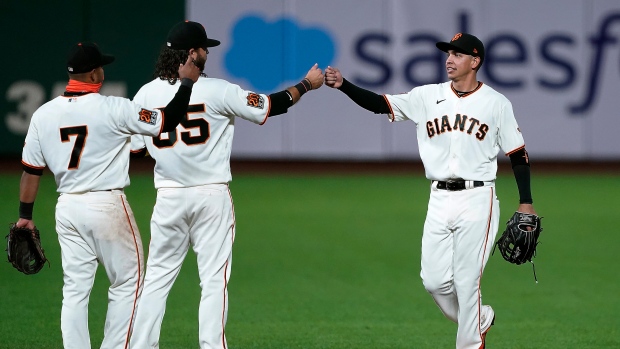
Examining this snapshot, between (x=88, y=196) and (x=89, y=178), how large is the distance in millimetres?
110

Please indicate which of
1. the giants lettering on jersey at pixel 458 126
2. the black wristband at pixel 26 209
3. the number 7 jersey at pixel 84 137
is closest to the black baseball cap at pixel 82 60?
the number 7 jersey at pixel 84 137

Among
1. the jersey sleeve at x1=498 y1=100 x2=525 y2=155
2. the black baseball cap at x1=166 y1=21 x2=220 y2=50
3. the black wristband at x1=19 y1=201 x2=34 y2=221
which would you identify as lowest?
the black wristband at x1=19 y1=201 x2=34 y2=221

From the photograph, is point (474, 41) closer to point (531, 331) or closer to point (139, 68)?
point (531, 331)

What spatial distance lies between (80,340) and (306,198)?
9284mm

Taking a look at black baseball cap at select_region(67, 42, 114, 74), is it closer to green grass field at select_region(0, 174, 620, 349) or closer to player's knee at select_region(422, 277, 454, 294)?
green grass field at select_region(0, 174, 620, 349)

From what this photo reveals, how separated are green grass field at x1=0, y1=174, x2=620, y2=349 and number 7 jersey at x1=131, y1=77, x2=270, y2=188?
1.60 m

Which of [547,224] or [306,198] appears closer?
[547,224]

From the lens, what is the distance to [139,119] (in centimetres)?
595

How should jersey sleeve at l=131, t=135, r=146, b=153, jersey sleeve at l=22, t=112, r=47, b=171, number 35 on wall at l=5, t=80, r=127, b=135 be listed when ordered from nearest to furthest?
jersey sleeve at l=22, t=112, r=47, b=171, jersey sleeve at l=131, t=135, r=146, b=153, number 35 on wall at l=5, t=80, r=127, b=135

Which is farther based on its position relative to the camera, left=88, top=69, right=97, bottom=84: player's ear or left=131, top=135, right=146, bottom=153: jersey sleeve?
left=131, top=135, right=146, bottom=153: jersey sleeve

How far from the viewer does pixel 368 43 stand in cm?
1914

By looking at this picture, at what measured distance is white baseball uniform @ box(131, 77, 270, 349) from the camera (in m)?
6.25

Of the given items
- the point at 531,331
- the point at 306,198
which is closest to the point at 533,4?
the point at 306,198

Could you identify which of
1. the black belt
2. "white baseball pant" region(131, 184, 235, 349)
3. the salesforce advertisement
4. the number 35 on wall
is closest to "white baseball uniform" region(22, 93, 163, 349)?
"white baseball pant" region(131, 184, 235, 349)
